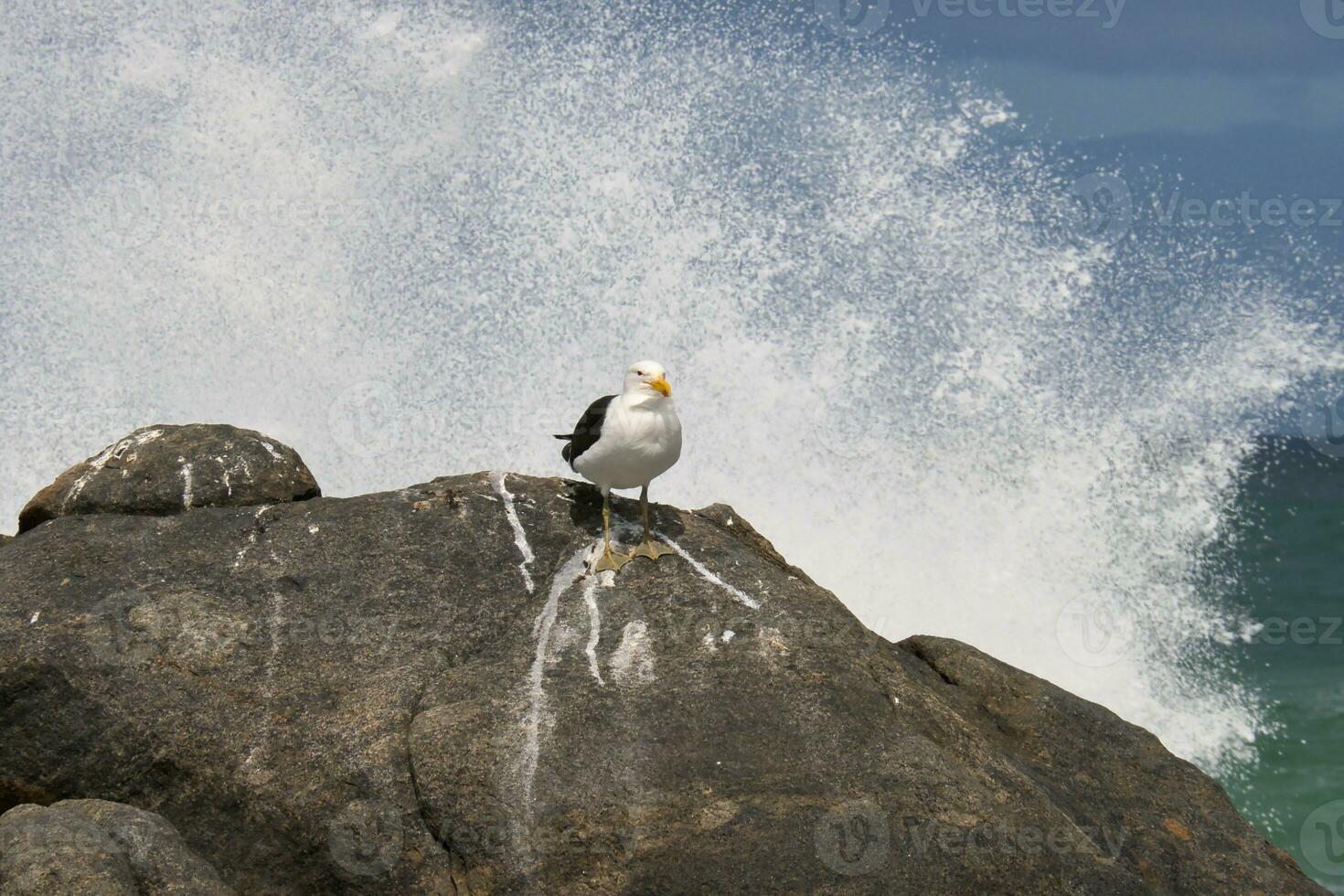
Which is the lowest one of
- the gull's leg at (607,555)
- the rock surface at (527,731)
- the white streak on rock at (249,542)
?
the rock surface at (527,731)

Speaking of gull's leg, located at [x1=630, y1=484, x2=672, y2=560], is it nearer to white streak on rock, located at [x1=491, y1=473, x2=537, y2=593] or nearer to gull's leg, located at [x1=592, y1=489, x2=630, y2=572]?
gull's leg, located at [x1=592, y1=489, x2=630, y2=572]

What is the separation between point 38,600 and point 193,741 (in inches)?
57.4

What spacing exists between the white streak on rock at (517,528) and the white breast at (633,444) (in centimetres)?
69

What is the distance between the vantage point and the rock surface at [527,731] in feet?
19.9

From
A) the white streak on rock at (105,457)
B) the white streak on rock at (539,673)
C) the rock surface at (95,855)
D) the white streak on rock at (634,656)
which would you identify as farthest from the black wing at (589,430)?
the rock surface at (95,855)

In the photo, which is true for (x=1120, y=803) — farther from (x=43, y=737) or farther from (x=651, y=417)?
(x=43, y=737)

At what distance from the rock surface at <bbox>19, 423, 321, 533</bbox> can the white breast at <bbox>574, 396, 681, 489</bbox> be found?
241 centimetres

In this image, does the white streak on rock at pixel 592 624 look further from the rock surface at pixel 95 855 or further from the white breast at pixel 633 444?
the rock surface at pixel 95 855

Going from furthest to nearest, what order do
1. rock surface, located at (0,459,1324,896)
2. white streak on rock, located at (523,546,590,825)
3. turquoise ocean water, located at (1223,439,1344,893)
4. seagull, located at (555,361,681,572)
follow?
1. turquoise ocean water, located at (1223,439,1344,893)
2. seagull, located at (555,361,681,572)
3. white streak on rock, located at (523,546,590,825)
4. rock surface, located at (0,459,1324,896)

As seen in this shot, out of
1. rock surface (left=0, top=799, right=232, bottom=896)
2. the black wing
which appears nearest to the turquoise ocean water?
the black wing

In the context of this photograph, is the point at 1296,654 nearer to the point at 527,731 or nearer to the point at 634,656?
the point at 634,656

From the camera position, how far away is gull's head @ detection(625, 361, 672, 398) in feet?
24.5

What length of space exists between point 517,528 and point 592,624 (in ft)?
3.97

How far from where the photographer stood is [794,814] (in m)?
6.11
